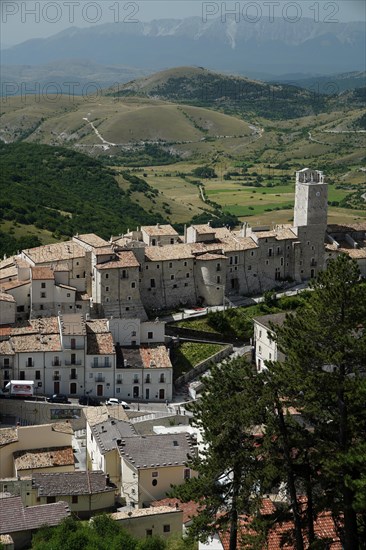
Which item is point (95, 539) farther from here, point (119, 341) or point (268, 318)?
point (268, 318)

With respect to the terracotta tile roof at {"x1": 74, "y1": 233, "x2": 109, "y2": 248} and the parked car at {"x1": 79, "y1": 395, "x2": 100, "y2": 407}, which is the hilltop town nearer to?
A: the terracotta tile roof at {"x1": 74, "y1": 233, "x2": 109, "y2": 248}

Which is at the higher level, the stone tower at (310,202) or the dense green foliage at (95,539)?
the stone tower at (310,202)

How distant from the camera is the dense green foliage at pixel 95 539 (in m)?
32.9

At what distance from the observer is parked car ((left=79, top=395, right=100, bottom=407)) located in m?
53.2

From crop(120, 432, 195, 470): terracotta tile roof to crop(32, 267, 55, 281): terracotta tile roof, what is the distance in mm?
17415

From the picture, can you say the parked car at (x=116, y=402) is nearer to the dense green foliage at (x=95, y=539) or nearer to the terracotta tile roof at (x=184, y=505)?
the terracotta tile roof at (x=184, y=505)

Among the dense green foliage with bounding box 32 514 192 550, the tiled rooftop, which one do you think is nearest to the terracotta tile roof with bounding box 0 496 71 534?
the dense green foliage with bounding box 32 514 192 550

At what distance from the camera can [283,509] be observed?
99.5ft

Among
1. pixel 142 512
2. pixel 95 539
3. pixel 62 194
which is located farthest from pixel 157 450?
pixel 62 194

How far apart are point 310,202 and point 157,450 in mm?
33558

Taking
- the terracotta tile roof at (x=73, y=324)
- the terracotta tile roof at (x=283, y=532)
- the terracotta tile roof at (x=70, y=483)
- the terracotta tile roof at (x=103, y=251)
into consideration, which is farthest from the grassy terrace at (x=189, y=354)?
the terracotta tile roof at (x=283, y=532)

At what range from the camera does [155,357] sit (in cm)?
5572

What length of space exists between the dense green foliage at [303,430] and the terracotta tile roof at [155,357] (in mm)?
22281

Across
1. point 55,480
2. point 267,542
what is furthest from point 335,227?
point 267,542
